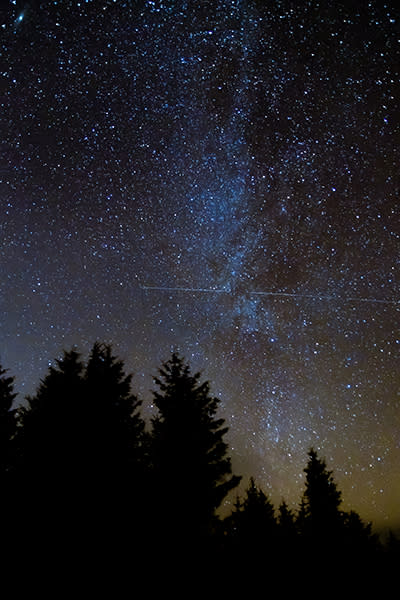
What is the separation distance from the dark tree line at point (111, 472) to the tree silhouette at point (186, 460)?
0.03 m

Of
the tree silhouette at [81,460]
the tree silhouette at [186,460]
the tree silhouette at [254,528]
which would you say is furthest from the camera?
the tree silhouette at [254,528]

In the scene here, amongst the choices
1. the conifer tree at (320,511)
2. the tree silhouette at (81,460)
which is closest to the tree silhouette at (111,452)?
the tree silhouette at (81,460)

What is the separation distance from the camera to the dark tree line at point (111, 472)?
9.09 metres

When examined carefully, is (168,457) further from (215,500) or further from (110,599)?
(110,599)

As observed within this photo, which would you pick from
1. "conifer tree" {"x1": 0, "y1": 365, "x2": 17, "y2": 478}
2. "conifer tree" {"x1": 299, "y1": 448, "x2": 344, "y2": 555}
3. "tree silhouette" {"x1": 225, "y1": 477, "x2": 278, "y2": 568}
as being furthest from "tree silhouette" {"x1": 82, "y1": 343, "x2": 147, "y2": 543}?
"conifer tree" {"x1": 299, "y1": 448, "x2": 344, "y2": 555}

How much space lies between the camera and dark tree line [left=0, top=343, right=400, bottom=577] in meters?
→ 9.09

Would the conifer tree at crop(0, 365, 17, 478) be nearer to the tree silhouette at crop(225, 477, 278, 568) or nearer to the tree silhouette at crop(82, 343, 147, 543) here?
the tree silhouette at crop(82, 343, 147, 543)

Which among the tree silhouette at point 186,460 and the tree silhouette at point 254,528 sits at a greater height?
the tree silhouette at point 186,460

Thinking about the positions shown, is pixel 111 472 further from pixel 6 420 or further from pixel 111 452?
pixel 6 420

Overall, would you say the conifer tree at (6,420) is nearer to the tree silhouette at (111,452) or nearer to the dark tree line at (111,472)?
the dark tree line at (111,472)

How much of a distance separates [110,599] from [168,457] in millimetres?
3797

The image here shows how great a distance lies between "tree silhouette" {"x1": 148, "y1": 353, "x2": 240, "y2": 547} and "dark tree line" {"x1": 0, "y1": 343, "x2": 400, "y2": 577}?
1.2 inches

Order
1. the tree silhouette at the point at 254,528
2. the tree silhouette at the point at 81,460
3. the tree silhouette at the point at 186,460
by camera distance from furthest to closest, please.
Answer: the tree silhouette at the point at 254,528, the tree silhouette at the point at 186,460, the tree silhouette at the point at 81,460

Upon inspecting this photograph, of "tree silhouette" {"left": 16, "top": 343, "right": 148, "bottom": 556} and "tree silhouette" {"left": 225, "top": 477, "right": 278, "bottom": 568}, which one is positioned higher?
"tree silhouette" {"left": 16, "top": 343, "right": 148, "bottom": 556}
